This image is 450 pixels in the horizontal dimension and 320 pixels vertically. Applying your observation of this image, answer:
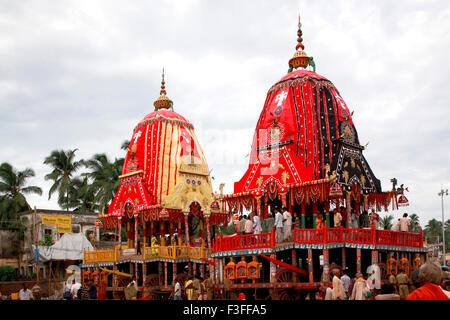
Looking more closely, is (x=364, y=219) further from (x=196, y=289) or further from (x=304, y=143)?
(x=196, y=289)

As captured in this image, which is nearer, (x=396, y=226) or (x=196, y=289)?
(x=196, y=289)

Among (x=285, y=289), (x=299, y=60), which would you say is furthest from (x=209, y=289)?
(x=299, y=60)

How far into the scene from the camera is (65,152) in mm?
50594

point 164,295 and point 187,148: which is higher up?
point 187,148

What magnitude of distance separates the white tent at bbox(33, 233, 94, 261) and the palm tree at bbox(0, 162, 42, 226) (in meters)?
8.19

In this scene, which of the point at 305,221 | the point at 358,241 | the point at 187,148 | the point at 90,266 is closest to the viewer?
the point at 358,241

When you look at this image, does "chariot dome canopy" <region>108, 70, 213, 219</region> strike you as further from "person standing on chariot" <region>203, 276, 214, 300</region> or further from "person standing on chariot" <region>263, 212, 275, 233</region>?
"person standing on chariot" <region>203, 276, 214, 300</region>

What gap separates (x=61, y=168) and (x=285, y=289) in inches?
1426

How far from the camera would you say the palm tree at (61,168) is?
49312 millimetres

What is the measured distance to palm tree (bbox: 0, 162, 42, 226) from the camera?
44.3m

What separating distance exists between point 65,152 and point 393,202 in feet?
115

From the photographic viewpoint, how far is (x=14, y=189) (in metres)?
46.5
